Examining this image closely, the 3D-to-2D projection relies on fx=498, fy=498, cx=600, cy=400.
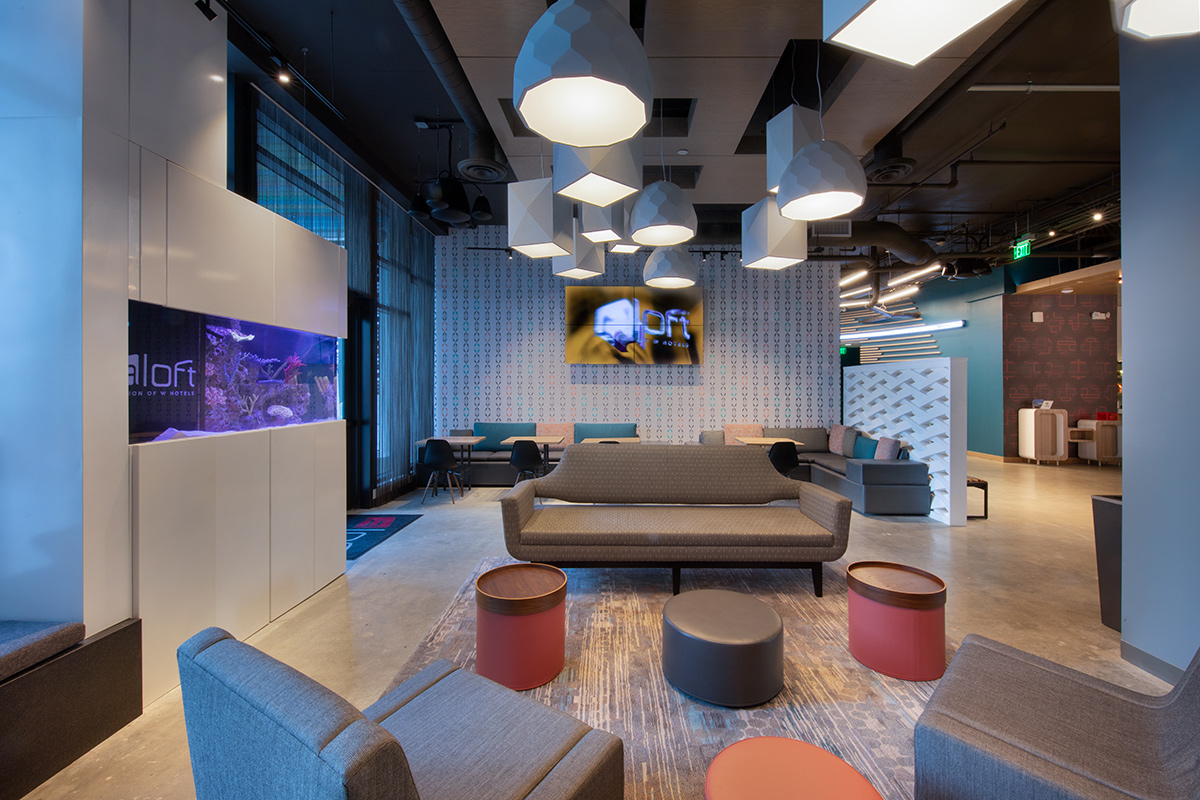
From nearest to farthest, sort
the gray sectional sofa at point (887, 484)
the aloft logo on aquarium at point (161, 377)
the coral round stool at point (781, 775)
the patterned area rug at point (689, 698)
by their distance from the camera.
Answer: the coral round stool at point (781, 775), the patterned area rug at point (689, 698), the aloft logo on aquarium at point (161, 377), the gray sectional sofa at point (887, 484)

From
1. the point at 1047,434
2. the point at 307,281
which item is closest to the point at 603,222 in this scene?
the point at 307,281

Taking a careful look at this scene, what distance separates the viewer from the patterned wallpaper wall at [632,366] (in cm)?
857

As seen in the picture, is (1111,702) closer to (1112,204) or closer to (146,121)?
(146,121)

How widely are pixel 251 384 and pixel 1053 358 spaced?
1425cm

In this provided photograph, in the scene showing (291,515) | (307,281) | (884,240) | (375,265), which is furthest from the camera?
(884,240)

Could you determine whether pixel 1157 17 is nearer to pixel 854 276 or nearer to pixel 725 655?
pixel 725 655

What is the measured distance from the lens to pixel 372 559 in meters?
4.42

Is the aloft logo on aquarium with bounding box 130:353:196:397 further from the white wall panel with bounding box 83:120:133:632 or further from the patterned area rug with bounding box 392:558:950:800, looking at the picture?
the patterned area rug with bounding box 392:558:950:800

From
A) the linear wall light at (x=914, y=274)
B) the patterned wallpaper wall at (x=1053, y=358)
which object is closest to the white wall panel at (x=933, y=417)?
the linear wall light at (x=914, y=274)

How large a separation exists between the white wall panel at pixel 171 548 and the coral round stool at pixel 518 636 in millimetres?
1483

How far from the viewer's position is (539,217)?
11.5ft

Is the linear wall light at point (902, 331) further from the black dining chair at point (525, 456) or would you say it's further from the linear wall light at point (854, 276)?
the black dining chair at point (525, 456)

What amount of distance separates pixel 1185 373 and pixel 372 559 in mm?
5542

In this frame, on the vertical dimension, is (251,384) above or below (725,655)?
above
